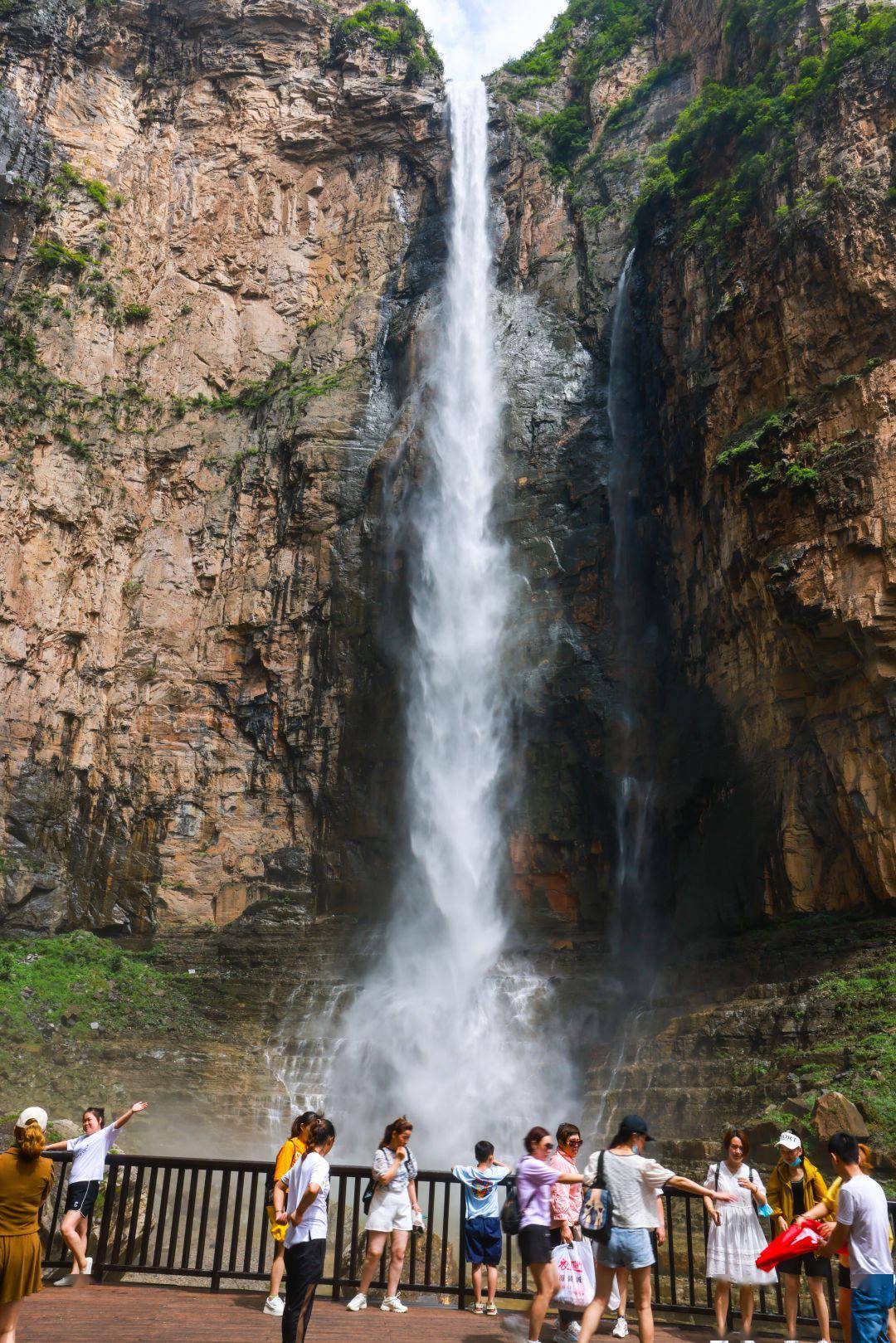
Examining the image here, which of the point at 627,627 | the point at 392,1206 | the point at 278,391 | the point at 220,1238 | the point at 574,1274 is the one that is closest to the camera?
the point at 574,1274

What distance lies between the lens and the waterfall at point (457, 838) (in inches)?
775

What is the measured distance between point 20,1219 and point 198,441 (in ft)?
94.0

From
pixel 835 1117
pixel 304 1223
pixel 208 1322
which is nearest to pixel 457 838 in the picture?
pixel 835 1117

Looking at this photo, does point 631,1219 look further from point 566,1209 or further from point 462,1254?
point 462,1254

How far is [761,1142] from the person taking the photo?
41.8ft

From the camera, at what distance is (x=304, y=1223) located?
6234mm

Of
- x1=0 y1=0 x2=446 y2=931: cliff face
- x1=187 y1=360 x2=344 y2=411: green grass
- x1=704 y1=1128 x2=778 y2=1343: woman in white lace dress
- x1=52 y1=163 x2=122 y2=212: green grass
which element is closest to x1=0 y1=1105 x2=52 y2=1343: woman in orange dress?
x1=704 y1=1128 x2=778 y2=1343: woman in white lace dress

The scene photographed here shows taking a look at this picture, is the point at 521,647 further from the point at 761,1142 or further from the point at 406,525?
the point at 761,1142

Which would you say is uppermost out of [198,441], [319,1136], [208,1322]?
[198,441]

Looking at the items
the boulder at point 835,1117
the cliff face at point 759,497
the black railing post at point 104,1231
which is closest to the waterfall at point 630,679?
the cliff face at point 759,497

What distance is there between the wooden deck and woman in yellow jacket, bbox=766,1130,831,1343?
752 millimetres

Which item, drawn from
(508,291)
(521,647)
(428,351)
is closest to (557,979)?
(521,647)

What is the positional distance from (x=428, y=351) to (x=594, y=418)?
6.15m

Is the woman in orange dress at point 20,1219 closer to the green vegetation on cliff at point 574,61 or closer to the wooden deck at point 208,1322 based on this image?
the wooden deck at point 208,1322
